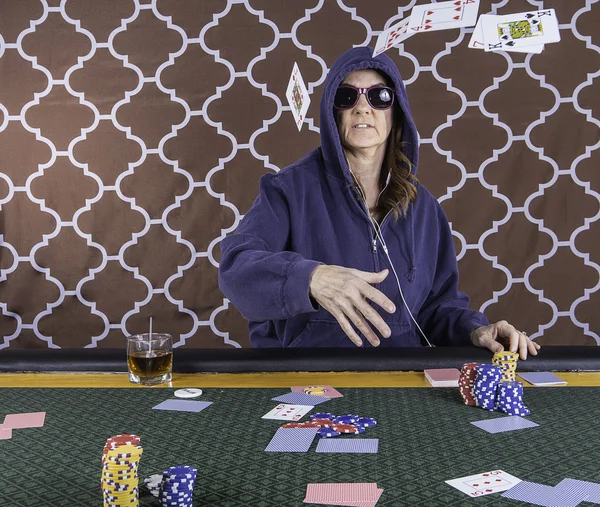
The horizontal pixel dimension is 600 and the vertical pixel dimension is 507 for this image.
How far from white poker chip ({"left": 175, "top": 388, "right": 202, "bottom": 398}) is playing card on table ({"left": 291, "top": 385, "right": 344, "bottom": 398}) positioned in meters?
0.20

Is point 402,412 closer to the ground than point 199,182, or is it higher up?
closer to the ground

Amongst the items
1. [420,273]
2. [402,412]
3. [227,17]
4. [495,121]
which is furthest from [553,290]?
[402,412]

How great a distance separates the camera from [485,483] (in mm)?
970

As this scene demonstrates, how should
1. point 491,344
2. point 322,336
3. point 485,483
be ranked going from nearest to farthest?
point 485,483 → point 491,344 → point 322,336

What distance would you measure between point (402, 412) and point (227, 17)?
8.47 ft

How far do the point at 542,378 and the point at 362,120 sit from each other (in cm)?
95

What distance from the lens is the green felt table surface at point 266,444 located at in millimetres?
958

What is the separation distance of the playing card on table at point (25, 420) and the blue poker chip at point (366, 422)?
0.57 m

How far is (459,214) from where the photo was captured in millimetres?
3359

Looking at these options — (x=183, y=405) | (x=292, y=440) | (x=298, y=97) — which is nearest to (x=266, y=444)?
(x=292, y=440)

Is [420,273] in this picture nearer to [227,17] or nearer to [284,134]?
[284,134]

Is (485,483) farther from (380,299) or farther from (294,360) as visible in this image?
(294,360)

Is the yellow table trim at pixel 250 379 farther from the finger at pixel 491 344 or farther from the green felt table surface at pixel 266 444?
the finger at pixel 491 344

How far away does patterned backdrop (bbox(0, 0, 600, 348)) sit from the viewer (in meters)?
3.32
